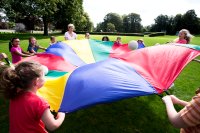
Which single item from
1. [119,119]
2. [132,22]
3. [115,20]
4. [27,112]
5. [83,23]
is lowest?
[119,119]

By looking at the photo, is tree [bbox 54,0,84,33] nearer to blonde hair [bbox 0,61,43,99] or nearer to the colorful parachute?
the colorful parachute

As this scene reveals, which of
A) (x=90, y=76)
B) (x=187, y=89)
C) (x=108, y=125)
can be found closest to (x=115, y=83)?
(x=90, y=76)

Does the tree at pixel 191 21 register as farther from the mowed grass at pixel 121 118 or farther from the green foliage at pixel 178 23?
the mowed grass at pixel 121 118

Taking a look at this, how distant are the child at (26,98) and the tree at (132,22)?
9069 centimetres

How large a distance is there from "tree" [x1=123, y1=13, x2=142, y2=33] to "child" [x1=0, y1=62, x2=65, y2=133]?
90.7 meters

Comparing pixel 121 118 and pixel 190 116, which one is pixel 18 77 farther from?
pixel 121 118

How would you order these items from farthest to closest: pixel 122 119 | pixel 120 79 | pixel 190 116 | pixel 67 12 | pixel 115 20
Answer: pixel 115 20 → pixel 67 12 → pixel 122 119 → pixel 120 79 → pixel 190 116

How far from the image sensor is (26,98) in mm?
1910

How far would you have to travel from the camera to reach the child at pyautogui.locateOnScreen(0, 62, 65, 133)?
6.06 ft

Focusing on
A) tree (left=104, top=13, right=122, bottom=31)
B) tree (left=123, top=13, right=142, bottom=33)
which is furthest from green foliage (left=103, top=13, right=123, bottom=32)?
tree (left=123, top=13, right=142, bottom=33)

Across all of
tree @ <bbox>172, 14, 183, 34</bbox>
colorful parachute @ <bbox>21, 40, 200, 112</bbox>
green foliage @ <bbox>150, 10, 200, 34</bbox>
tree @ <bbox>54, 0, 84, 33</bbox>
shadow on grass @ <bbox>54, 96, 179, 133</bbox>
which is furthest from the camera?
tree @ <bbox>172, 14, 183, 34</bbox>

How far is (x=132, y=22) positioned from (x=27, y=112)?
315 feet

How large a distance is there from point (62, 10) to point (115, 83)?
106ft

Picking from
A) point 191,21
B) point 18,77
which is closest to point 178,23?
point 191,21
